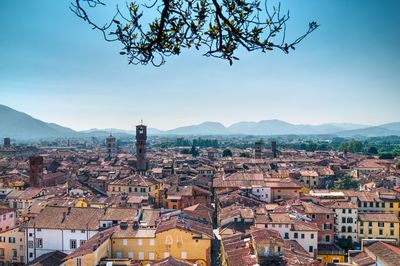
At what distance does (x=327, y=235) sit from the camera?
1411 inches

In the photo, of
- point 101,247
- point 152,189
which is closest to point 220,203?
point 152,189

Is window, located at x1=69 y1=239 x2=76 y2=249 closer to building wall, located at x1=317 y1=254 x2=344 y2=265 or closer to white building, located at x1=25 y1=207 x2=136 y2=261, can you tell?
white building, located at x1=25 y1=207 x2=136 y2=261

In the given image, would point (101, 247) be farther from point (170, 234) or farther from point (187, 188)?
point (187, 188)

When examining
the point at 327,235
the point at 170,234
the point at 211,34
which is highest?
the point at 211,34

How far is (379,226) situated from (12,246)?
33.5m

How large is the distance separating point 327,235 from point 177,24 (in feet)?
113

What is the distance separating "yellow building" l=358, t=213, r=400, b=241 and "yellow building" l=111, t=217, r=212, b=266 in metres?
18.8

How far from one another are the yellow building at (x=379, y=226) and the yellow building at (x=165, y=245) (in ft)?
61.5

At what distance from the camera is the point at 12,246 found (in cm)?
3219

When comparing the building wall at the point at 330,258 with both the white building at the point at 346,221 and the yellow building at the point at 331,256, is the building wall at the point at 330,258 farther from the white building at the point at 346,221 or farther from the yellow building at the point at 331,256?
the white building at the point at 346,221

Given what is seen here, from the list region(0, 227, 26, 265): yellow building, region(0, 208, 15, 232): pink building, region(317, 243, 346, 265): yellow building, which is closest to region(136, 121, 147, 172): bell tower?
region(0, 208, 15, 232): pink building

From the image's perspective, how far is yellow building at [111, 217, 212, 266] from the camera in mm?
27328

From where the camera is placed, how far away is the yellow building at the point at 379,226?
123 feet

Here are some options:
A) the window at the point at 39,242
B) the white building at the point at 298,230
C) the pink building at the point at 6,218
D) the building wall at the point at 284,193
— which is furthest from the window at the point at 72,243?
the building wall at the point at 284,193
